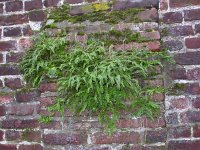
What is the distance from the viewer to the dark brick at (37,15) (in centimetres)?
233

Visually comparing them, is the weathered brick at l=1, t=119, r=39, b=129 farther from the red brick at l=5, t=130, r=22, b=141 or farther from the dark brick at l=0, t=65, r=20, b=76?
the dark brick at l=0, t=65, r=20, b=76

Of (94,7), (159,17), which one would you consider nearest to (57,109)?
(94,7)

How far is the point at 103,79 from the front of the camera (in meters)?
1.81

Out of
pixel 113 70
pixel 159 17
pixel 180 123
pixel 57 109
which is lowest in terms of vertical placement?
pixel 180 123

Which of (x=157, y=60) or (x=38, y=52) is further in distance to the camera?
(x=38, y=52)

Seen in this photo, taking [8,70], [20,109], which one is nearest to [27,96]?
[20,109]

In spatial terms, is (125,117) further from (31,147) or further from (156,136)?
(31,147)

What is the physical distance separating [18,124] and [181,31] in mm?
1235

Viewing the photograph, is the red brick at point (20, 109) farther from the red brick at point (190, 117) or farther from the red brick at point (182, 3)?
the red brick at point (182, 3)

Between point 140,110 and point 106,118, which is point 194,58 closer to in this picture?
point 140,110

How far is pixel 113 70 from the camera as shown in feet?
6.00

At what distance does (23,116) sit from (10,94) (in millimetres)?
186

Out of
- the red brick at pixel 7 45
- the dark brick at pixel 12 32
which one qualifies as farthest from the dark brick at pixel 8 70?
the dark brick at pixel 12 32

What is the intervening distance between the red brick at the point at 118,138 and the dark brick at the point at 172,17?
782 mm
